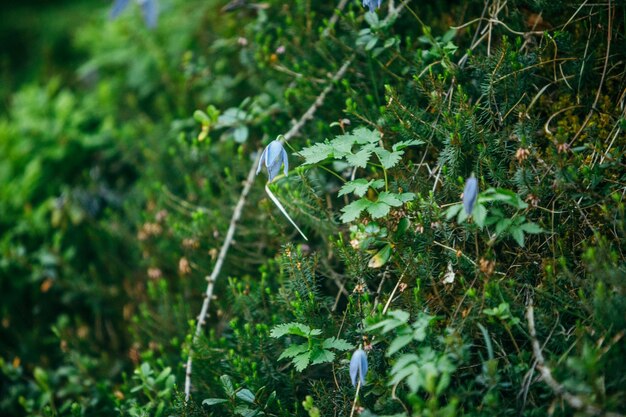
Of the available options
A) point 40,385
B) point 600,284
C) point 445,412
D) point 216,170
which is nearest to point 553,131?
point 600,284

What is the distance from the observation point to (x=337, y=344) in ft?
5.72

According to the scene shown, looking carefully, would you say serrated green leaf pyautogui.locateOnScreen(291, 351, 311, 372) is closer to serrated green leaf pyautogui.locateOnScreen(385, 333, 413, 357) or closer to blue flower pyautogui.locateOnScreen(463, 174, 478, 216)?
serrated green leaf pyautogui.locateOnScreen(385, 333, 413, 357)

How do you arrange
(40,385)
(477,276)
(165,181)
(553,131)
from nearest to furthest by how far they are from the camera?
(477,276) → (553,131) → (40,385) → (165,181)

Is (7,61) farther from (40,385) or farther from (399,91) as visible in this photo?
(399,91)

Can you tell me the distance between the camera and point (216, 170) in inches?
101

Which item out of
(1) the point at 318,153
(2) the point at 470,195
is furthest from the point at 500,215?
(1) the point at 318,153

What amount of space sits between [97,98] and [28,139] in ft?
1.95

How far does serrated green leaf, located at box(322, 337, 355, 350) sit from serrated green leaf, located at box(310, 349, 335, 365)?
0.02 meters

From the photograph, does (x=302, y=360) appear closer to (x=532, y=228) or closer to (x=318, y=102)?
(x=532, y=228)

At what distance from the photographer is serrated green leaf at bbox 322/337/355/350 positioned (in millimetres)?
1732

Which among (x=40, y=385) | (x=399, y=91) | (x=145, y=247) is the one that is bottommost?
(x=40, y=385)

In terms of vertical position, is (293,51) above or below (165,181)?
above

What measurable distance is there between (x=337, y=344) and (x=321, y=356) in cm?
7

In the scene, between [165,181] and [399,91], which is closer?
[399,91]
